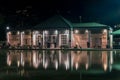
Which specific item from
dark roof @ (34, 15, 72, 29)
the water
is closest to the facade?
dark roof @ (34, 15, 72, 29)

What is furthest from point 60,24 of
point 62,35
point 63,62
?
point 63,62

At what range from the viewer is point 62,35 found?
49375 mm

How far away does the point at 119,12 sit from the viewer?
247 ft

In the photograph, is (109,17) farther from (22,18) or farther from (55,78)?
(55,78)

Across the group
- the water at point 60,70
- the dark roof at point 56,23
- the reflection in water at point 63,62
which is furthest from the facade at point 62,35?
the water at point 60,70

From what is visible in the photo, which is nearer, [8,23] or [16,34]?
[16,34]

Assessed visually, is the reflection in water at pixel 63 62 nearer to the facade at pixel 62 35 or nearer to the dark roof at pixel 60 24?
the facade at pixel 62 35

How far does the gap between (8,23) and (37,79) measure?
5365 cm

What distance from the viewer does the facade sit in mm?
47594

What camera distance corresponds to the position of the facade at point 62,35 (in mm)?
47594

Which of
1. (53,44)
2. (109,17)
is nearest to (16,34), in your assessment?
(53,44)

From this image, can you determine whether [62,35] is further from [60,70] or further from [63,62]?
[60,70]

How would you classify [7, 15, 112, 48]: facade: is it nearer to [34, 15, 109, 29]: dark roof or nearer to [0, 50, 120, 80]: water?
[34, 15, 109, 29]: dark roof

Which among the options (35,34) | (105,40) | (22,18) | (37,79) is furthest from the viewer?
(22,18)
